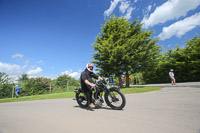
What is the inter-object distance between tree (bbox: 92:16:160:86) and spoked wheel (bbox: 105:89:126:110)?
30.9ft

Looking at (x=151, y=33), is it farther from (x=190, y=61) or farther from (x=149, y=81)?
(x=149, y=81)

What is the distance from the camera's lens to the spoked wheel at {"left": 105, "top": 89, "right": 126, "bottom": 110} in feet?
12.3

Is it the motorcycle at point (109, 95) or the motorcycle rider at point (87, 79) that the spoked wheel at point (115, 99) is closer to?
the motorcycle at point (109, 95)

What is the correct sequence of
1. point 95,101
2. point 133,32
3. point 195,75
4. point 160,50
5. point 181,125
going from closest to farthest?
1. point 181,125
2. point 95,101
3. point 160,50
4. point 133,32
5. point 195,75

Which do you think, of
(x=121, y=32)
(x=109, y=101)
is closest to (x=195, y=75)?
(x=121, y=32)

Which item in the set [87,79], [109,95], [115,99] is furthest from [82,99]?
[115,99]

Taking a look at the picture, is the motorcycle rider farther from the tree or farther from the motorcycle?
the tree

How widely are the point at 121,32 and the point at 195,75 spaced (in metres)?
13.8

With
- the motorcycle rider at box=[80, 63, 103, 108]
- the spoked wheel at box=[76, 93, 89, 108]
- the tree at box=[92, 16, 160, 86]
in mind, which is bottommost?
the spoked wheel at box=[76, 93, 89, 108]

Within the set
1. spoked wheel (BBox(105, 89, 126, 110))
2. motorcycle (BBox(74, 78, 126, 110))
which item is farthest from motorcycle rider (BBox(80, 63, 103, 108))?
spoked wheel (BBox(105, 89, 126, 110))

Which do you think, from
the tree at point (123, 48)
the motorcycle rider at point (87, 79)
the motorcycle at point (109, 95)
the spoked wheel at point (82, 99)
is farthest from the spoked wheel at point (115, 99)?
the tree at point (123, 48)

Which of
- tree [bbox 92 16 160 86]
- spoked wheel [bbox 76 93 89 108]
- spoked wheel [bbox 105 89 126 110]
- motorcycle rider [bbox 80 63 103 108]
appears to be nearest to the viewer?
spoked wheel [bbox 105 89 126 110]

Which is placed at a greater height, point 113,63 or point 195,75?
point 113,63

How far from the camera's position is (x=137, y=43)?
45.6ft
